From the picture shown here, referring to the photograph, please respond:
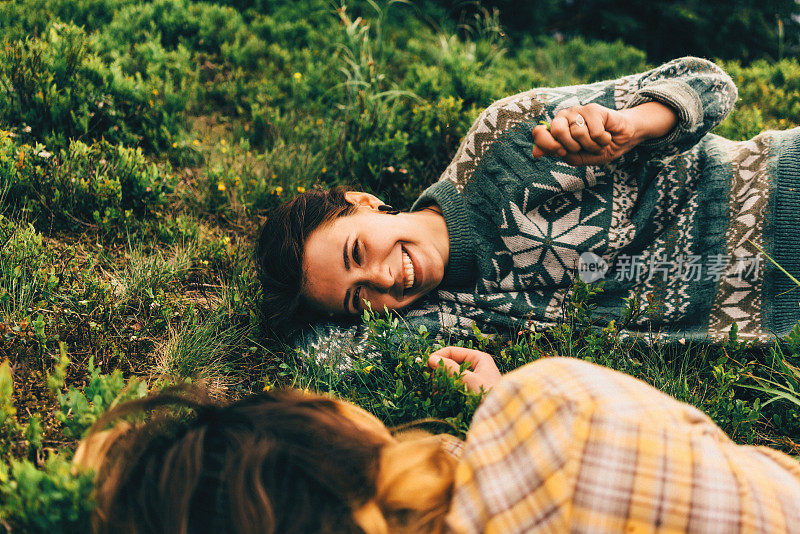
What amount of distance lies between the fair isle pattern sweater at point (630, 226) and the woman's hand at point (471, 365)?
0.33 metres

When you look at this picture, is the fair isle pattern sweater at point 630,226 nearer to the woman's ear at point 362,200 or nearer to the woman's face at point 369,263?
the woman's face at point 369,263

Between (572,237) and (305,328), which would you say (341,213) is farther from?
(572,237)

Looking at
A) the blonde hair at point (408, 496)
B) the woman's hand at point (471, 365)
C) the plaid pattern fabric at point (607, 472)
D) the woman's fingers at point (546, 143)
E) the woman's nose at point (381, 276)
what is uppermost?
the woman's fingers at point (546, 143)

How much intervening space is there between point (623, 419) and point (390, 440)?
0.64 metres

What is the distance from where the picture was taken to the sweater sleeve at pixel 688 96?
2322mm

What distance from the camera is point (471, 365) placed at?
7.40 ft

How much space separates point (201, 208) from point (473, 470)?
2.69m

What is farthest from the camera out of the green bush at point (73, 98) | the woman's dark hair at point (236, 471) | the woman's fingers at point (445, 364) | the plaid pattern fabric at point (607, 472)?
the green bush at point (73, 98)

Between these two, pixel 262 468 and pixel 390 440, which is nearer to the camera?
pixel 262 468

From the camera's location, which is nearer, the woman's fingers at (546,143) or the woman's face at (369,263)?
the woman's fingers at (546,143)

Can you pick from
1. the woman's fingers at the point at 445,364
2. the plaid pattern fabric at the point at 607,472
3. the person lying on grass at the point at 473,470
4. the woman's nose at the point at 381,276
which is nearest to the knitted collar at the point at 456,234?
the woman's nose at the point at 381,276

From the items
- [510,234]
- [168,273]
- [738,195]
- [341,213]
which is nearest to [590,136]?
[510,234]

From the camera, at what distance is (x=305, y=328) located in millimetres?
2799

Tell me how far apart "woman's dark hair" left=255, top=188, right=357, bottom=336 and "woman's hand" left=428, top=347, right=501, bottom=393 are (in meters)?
0.82
